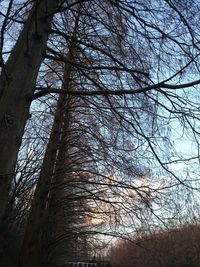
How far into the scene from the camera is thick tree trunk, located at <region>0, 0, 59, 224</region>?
4.48 m

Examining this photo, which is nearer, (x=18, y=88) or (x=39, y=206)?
(x=18, y=88)

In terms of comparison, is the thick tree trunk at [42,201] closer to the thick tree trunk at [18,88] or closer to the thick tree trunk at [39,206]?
the thick tree trunk at [39,206]

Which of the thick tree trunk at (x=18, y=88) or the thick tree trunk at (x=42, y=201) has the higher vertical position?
the thick tree trunk at (x=42, y=201)

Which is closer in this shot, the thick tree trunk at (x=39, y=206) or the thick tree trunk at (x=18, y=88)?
the thick tree trunk at (x=18, y=88)

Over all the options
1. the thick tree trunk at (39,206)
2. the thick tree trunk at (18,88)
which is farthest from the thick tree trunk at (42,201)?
the thick tree trunk at (18,88)

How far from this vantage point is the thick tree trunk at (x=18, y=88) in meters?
4.48

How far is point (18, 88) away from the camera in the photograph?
479 cm

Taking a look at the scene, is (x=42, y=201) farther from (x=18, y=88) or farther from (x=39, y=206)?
(x=18, y=88)

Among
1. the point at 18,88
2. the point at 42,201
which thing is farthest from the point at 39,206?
the point at 18,88

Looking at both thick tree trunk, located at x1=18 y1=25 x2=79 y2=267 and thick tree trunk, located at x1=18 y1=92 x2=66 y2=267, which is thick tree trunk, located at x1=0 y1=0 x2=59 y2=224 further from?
thick tree trunk, located at x1=18 y1=92 x2=66 y2=267

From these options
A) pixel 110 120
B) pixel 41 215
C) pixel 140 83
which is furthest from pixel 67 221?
pixel 140 83

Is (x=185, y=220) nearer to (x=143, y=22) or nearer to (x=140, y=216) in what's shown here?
(x=140, y=216)

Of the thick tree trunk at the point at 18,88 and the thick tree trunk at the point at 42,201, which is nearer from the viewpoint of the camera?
the thick tree trunk at the point at 18,88

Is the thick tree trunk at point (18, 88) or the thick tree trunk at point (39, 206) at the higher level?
the thick tree trunk at point (39, 206)
